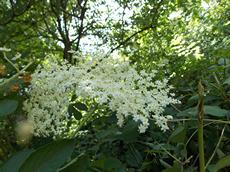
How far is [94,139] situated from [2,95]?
21.1 inches

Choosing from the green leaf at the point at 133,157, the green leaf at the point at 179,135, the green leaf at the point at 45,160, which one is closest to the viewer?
the green leaf at the point at 45,160

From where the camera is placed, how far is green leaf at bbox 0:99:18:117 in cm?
60

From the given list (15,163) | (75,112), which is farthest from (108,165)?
(15,163)

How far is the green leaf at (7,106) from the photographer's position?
0.60 meters

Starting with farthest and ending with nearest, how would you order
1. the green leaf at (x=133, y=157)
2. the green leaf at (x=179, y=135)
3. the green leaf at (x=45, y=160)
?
the green leaf at (x=133, y=157)
the green leaf at (x=179, y=135)
the green leaf at (x=45, y=160)

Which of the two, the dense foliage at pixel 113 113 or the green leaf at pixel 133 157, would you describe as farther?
the green leaf at pixel 133 157

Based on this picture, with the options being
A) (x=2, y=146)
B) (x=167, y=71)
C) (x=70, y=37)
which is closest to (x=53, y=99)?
(x=2, y=146)

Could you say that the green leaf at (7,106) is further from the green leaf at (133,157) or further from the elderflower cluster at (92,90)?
the green leaf at (133,157)

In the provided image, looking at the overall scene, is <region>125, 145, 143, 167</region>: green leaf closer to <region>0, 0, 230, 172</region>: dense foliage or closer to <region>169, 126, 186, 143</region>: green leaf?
<region>0, 0, 230, 172</region>: dense foliage

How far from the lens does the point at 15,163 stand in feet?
2.00

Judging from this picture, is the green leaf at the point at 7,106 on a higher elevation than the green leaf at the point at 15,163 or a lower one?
higher

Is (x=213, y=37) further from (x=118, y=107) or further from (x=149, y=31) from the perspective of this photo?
(x=149, y=31)

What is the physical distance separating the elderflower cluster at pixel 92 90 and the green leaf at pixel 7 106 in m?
0.04

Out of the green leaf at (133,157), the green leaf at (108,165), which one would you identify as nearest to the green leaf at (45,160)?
the green leaf at (108,165)
